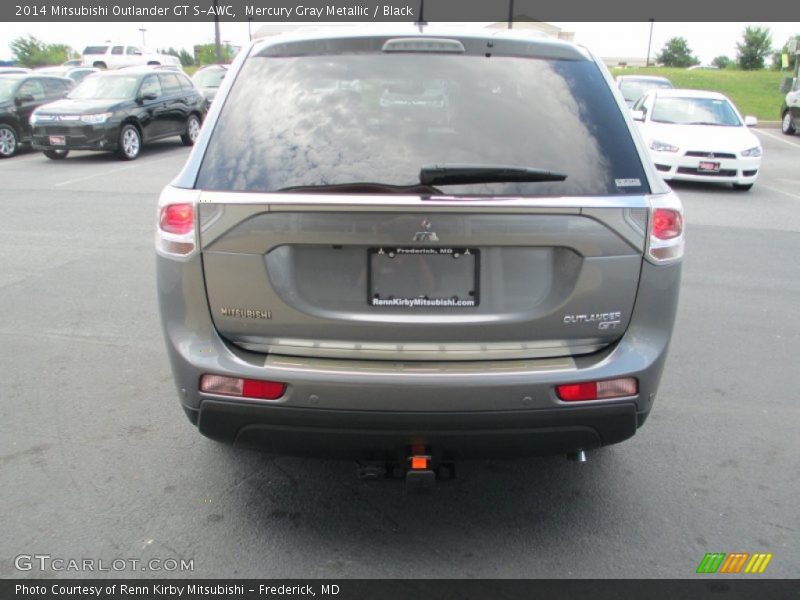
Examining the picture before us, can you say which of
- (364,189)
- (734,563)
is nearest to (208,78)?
(364,189)

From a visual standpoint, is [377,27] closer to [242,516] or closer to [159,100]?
[242,516]

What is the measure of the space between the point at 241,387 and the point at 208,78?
837 inches

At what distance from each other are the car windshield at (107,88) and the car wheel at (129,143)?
755 mm

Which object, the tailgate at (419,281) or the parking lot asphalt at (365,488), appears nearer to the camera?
the tailgate at (419,281)

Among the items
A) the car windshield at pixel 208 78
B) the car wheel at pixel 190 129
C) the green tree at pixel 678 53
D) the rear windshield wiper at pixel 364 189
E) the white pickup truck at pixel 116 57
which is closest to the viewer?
the rear windshield wiper at pixel 364 189

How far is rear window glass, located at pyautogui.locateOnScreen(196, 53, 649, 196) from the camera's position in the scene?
2.55 m

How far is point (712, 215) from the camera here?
9.80 meters

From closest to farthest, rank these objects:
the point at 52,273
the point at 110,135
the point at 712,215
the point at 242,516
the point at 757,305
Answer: the point at 242,516
the point at 757,305
the point at 52,273
the point at 712,215
the point at 110,135

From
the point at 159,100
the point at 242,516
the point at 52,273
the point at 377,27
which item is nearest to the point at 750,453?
the point at 242,516

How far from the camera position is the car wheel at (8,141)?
15.2m

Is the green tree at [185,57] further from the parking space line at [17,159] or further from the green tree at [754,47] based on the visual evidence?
A: the parking space line at [17,159]

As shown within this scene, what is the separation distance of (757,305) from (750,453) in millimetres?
2734

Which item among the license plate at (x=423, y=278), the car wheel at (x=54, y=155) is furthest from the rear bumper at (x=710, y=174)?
the car wheel at (x=54, y=155)

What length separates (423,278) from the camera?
2.53 meters
